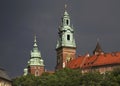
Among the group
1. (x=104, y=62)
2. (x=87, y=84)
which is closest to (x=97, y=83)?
(x=87, y=84)

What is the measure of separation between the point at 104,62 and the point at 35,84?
2948cm

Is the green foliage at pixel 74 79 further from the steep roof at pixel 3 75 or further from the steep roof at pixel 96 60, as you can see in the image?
the steep roof at pixel 96 60

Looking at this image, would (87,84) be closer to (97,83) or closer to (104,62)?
(97,83)

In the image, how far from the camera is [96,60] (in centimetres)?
18775

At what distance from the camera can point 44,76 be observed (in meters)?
169

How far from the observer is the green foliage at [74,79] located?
144325 mm

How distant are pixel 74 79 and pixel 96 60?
1412 inches

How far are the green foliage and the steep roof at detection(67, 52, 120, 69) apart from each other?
18.8 metres

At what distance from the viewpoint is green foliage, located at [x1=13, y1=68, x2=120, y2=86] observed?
144m

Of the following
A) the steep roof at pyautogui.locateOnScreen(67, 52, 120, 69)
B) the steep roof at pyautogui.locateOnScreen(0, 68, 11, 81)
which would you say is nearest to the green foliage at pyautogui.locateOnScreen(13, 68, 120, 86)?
the steep roof at pyautogui.locateOnScreen(0, 68, 11, 81)

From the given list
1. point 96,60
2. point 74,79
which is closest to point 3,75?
point 74,79

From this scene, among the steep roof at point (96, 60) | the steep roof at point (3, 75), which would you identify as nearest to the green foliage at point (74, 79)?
the steep roof at point (3, 75)

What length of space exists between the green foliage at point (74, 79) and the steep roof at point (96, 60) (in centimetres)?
1884

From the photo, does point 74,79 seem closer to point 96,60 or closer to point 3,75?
point 3,75
